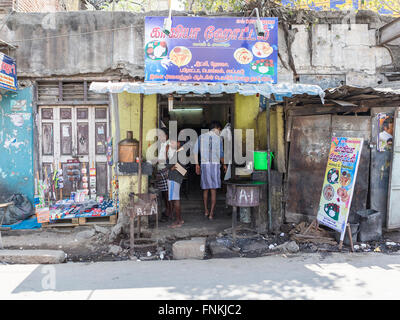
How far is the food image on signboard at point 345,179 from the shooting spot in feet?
18.6

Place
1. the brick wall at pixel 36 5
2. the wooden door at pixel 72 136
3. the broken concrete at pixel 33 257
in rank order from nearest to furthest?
1. the broken concrete at pixel 33 257
2. the wooden door at pixel 72 136
3. the brick wall at pixel 36 5

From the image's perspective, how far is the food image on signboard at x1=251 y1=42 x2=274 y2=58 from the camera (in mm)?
7332

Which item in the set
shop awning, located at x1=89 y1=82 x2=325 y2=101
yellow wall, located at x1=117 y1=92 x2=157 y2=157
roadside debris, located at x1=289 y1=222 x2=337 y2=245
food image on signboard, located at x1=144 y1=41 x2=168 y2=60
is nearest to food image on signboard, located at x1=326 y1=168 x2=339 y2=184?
roadside debris, located at x1=289 y1=222 x2=337 y2=245

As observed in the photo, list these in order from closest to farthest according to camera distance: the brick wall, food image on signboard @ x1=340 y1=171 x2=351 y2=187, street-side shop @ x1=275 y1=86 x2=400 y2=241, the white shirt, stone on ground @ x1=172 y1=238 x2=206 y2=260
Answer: stone on ground @ x1=172 y1=238 x2=206 y2=260 → food image on signboard @ x1=340 y1=171 x2=351 y2=187 → street-side shop @ x1=275 y1=86 x2=400 y2=241 → the white shirt → the brick wall

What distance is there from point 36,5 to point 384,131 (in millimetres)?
9584

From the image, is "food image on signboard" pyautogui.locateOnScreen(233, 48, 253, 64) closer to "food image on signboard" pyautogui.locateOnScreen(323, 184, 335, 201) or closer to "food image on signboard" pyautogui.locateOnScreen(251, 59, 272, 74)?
Answer: "food image on signboard" pyautogui.locateOnScreen(251, 59, 272, 74)

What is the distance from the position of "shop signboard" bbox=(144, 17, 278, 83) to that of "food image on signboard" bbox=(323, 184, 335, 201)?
2.81m

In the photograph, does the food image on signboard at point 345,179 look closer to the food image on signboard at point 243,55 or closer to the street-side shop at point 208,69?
the street-side shop at point 208,69

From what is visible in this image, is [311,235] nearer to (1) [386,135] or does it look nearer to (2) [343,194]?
(2) [343,194]

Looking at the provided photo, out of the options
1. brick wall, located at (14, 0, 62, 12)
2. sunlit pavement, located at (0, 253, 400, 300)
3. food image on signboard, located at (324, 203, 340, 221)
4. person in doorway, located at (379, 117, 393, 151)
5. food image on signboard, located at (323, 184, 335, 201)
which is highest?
brick wall, located at (14, 0, 62, 12)

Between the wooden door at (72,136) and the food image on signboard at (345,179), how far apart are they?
522cm

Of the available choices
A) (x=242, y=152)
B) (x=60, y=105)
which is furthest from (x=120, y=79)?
(x=242, y=152)

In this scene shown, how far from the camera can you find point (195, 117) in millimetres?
11938

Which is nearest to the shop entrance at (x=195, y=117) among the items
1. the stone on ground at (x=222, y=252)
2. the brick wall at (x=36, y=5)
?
the stone on ground at (x=222, y=252)
